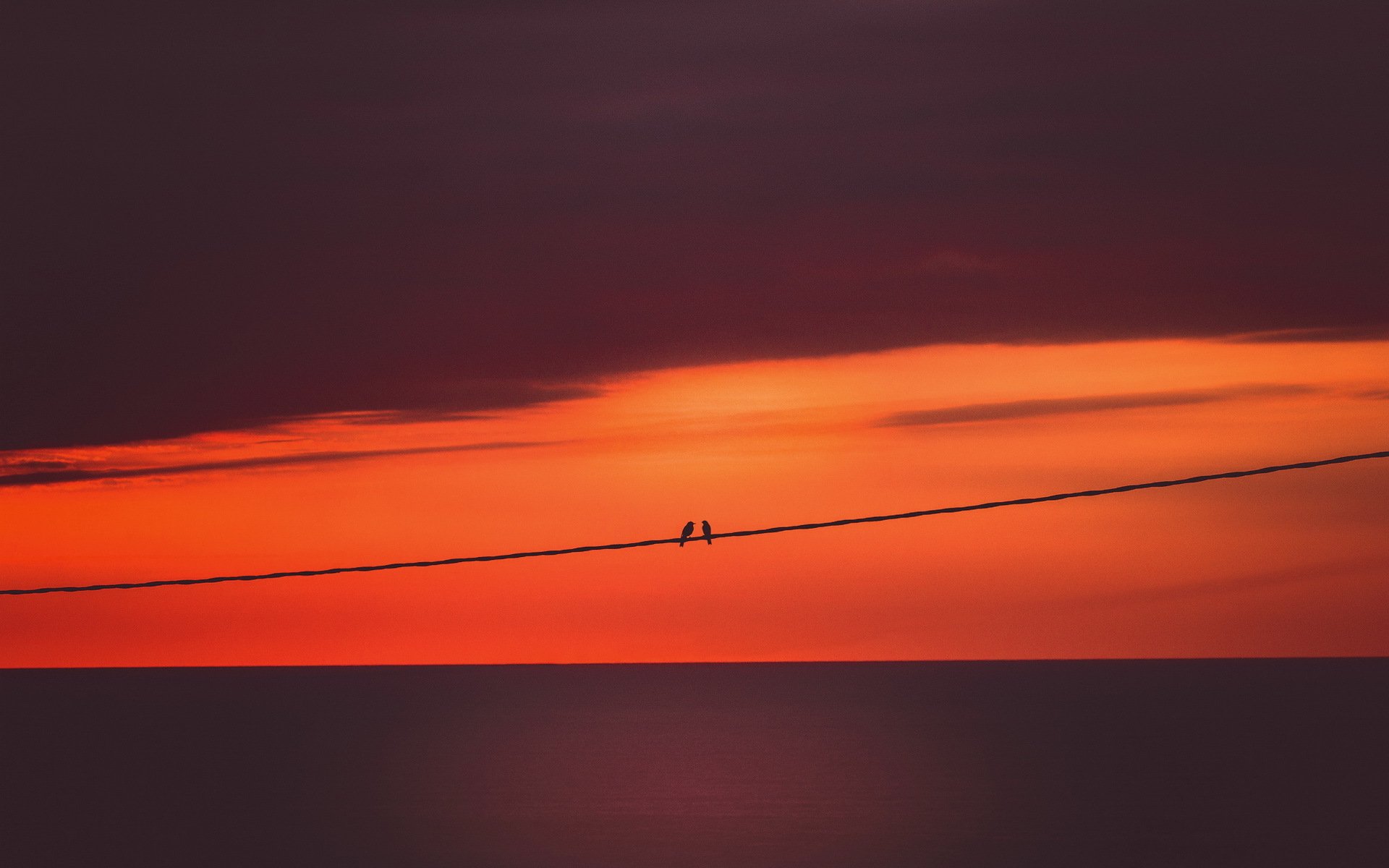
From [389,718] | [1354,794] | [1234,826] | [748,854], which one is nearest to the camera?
[748,854]

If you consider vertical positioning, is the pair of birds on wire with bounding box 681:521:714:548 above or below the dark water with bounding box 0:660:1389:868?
below

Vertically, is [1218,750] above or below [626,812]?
above

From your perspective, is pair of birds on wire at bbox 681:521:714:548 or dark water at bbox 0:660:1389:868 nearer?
pair of birds on wire at bbox 681:521:714:548

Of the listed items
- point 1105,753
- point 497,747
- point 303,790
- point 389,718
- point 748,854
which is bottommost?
point 748,854

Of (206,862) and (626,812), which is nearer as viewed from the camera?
(206,862)

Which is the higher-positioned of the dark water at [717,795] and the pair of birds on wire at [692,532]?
the dark water at [717,795]

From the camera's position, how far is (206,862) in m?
63.2

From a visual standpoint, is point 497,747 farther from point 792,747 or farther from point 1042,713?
point 1042,713

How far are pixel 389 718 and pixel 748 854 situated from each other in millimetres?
145867

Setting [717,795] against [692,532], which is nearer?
[692,532]

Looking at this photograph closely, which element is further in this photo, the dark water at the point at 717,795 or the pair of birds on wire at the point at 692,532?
the dark water at the point at 717,795

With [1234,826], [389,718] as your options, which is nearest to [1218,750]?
[1234,826]

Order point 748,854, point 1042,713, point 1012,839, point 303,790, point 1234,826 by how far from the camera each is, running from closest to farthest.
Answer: point 748,854 < point 1012,839 < point 1234,826 < point 303,790 < point 1042,713

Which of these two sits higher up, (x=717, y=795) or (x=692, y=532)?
(x=717, y=795)
